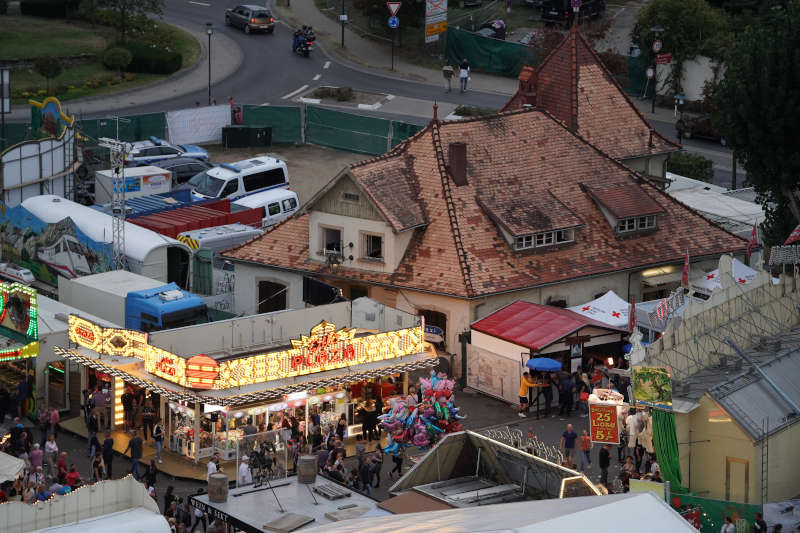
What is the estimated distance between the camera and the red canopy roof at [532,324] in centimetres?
4672

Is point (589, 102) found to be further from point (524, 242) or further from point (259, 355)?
point (259, 355)

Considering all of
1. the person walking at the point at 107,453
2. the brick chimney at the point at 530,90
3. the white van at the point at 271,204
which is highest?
the brick chimney at the point at 530,90

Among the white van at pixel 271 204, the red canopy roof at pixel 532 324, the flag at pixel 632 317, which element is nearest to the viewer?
the red canopy roof at pixel 532 324

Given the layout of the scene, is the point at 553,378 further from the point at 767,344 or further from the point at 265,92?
the point at 265,92

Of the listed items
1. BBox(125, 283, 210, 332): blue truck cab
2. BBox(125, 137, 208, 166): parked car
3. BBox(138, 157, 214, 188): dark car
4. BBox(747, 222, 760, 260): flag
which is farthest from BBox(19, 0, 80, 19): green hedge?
BBox(747, 222, 760, 260): flag

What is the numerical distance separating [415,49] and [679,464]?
54936 mm

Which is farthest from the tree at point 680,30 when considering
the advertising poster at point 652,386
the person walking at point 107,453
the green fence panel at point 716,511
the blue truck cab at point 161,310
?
the green fence panel at point 716,511

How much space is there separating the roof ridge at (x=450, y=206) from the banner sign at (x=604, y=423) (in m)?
10.4

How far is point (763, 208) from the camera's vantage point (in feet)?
188

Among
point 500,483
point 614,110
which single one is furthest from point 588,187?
point 500,483

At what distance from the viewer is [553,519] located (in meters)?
24.0

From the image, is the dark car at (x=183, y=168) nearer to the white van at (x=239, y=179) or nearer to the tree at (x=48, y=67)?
the white van at (x=239, y=179)

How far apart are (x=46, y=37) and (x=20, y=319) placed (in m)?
46.6

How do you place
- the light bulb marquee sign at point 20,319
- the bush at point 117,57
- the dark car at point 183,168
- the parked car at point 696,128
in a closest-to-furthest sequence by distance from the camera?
the light bulb marquee sign at point 20,319, the dark car at point 183,168, the parked car at point 696,128, the bush at point 117,57
